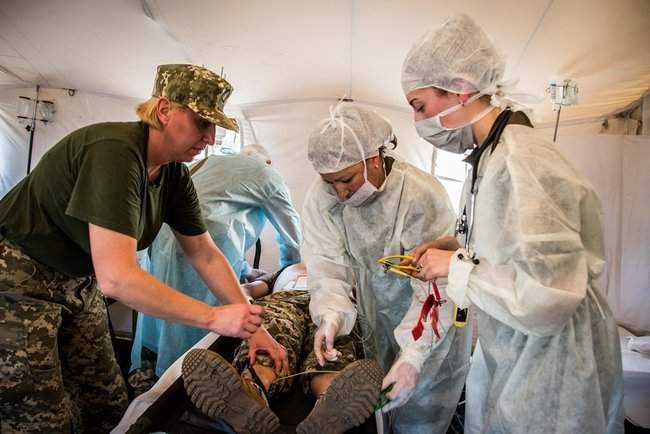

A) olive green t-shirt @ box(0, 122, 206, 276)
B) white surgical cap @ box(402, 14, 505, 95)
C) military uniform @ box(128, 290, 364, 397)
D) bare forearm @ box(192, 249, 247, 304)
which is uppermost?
white surgical cap @ box(402, 14, 505, 95)

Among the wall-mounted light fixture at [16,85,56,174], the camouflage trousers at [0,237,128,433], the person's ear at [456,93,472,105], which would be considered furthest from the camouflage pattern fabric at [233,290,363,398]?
the wall-mounted light fixture at [16,85,56,174]

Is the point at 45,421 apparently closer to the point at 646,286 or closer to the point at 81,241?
the point at 81,241

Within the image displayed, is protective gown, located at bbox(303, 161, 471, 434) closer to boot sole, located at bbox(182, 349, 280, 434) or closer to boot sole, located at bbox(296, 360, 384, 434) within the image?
boot sole, located at bbox(296, 360, 384, 434)

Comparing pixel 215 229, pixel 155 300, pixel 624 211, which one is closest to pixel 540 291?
pixel 155 300

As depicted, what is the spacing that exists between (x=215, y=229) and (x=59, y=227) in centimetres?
84

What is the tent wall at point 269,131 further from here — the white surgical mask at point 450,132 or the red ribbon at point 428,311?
the red ribbon at point 428,311

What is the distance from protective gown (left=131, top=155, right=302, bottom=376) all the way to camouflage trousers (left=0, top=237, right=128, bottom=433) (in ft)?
1.88

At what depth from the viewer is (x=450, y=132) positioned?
95 cm

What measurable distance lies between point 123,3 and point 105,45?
63cm

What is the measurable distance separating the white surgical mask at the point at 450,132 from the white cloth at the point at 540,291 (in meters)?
0.10

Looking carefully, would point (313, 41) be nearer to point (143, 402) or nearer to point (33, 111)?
point (143, 402)

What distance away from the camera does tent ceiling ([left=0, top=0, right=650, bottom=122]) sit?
1.79 meters

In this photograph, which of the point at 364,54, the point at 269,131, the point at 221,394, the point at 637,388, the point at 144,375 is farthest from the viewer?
the point at 269,131

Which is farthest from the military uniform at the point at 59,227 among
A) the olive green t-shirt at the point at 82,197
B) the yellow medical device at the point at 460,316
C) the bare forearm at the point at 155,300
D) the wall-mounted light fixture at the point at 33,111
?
the wall-mounted light fixture at the point at 33,111
